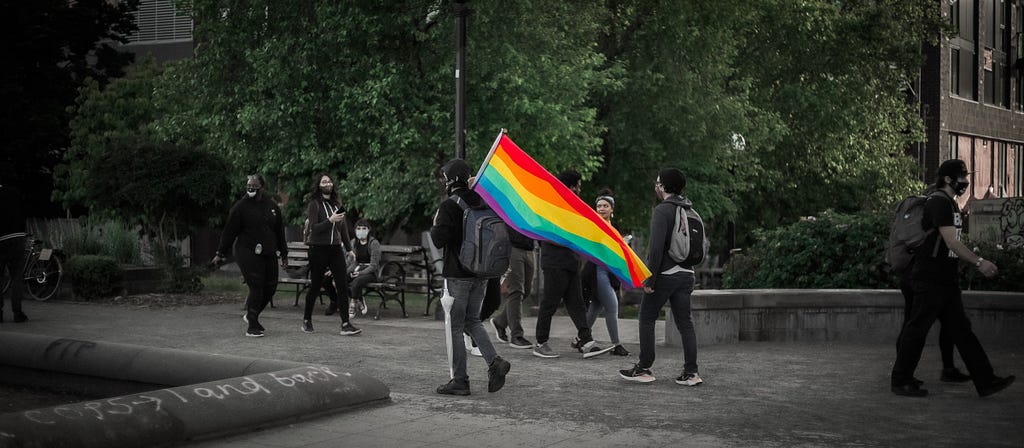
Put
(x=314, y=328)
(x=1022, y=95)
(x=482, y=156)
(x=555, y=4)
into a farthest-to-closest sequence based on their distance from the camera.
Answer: (x=1022, y=95)
(x=555, y=4)
(x=482, y=156)
(x=314, y=328)

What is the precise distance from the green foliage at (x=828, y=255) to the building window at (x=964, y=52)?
3342 cm

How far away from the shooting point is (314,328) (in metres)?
14.4

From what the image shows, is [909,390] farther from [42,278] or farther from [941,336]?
[42,278]

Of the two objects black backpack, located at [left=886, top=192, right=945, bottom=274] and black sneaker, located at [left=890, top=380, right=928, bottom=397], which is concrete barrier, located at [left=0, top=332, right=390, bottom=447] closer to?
black sneaker, located at [left=890, top=380, right=928, bottom=397]

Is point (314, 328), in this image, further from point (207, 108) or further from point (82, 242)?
point (207, 108)

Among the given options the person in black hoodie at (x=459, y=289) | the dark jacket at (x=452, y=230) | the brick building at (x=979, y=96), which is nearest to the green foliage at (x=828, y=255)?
the person in black hoodie at (x=459, y=289)

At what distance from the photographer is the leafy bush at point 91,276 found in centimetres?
1828

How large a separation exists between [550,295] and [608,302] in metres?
0.71

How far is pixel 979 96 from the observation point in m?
48.4

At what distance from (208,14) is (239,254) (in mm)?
9389

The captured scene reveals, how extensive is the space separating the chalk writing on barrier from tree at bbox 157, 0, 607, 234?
1099cm

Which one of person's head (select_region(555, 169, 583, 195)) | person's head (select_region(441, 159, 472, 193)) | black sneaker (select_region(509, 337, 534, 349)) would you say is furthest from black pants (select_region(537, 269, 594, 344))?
person's head (select_region(441, 159, 472, 193))

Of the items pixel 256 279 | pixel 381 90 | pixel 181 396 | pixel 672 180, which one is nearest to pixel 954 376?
pixel 672 180

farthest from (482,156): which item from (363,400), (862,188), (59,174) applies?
(59,174)
